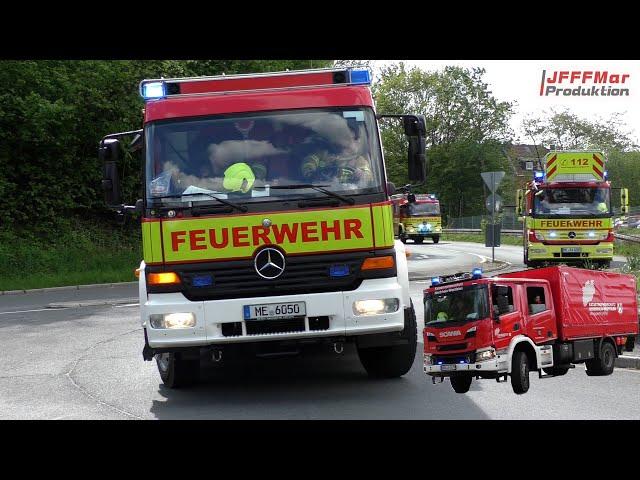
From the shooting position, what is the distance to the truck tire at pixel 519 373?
5164 millimetres

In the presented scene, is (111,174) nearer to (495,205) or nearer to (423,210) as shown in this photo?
(495,205)

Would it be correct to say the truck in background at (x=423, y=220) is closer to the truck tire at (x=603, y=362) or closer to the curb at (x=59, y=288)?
the curb at (x=59, y=288)

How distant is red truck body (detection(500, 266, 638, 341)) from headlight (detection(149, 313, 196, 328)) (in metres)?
3.02

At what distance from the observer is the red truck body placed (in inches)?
223

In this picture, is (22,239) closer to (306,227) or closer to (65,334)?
(65,334)

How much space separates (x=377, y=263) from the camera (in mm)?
7734

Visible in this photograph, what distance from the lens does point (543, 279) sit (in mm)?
5867

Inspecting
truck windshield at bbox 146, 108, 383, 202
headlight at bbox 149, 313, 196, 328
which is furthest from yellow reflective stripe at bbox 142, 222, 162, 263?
headlight at bbox 149, 313, 196, 328

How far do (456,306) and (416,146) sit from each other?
11.3ft

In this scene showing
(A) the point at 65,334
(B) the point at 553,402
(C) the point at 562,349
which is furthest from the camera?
(A) the point at 65,334
